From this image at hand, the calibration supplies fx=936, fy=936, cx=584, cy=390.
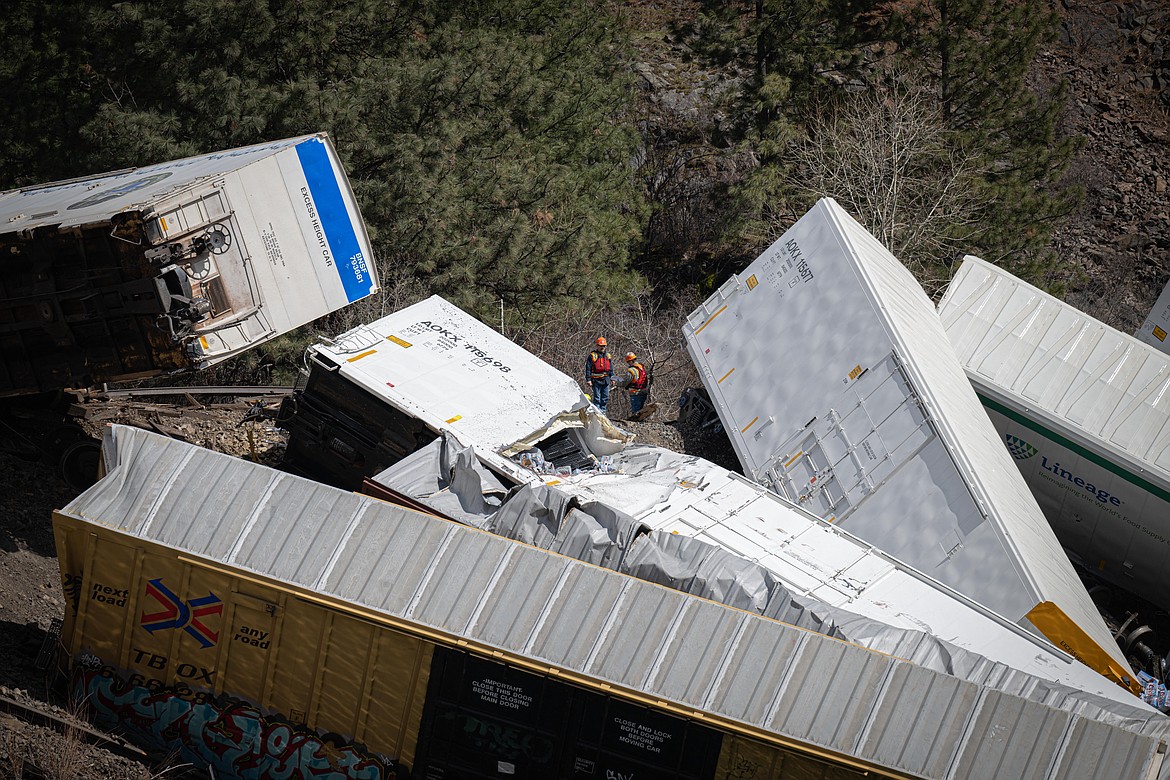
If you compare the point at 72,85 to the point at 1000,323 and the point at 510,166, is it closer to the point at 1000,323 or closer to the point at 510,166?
the point at 510,166

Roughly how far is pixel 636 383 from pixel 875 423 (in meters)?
4.39

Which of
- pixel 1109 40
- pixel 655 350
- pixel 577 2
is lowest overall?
pixel 655 350

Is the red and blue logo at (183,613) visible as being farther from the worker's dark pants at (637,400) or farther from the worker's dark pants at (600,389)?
the worker's dark pants at (637,400)

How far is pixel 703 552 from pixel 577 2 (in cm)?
1510

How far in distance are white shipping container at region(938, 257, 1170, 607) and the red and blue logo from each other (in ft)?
33.6

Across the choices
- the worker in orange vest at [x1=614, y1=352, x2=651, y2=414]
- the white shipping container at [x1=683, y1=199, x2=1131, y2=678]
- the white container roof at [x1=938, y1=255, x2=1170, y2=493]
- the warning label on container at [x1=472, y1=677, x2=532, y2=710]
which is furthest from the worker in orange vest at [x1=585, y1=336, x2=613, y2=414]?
Result: the warning label on container at [x1=472, y1=677, x2=532, y2=710]

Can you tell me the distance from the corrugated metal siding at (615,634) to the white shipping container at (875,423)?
218 cm

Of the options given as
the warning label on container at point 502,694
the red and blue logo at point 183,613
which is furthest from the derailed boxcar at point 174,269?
the warning label on container at point 502,694

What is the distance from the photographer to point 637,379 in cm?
1460

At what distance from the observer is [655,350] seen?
68.7ft

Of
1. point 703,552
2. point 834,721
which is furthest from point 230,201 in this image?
point 834,721

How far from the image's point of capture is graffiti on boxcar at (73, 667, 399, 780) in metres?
7.34

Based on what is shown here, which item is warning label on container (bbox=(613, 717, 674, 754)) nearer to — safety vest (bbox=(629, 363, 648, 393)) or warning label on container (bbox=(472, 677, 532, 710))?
warning label on container (bbox=(472, 677, 532, 710))

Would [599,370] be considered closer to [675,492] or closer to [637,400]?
[637,400]
